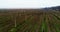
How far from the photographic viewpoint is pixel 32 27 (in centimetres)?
505

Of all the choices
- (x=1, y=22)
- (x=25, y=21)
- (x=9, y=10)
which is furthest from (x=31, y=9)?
(x=1, y=22)

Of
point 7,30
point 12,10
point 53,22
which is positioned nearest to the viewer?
point 7,30

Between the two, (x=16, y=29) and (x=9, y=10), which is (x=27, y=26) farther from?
(x=9, y=10)

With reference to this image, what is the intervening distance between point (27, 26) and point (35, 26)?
1.01 ft

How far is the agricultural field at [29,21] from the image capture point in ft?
15.9

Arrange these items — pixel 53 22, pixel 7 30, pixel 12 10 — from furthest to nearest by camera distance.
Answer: pixel 53 22 → pixel 12 10 → pixel 7 30

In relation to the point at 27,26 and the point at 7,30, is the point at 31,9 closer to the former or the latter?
the point at 27,26

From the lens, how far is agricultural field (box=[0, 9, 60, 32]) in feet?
15.9

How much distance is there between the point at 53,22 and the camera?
5.29 metres

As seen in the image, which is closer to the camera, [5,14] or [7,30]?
[7,30]

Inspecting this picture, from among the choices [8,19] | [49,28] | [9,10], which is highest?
[9,10]

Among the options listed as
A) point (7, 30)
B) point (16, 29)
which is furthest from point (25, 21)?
point (7, 30)

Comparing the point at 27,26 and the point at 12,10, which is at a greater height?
the point at 12,10

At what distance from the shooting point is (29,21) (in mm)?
5273
